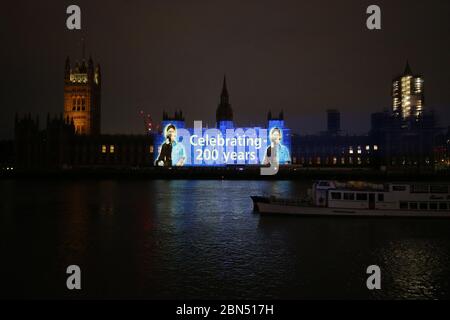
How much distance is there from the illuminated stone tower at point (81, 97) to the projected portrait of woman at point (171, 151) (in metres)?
52.3

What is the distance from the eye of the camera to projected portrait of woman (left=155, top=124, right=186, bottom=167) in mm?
136750

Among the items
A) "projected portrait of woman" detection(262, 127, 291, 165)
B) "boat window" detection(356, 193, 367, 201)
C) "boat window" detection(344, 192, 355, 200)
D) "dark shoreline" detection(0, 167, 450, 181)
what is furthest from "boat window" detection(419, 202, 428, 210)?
"projected portrait of woman" detection(262, 127, 291, 165)

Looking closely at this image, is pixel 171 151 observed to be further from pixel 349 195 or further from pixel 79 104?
pixel 349 195

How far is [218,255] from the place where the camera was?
95.0 ft

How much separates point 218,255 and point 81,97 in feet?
548

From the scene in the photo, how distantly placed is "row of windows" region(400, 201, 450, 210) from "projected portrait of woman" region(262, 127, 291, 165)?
9092 centimetres

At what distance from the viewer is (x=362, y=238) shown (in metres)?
34.4

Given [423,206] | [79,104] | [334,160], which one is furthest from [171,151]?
[423,206]

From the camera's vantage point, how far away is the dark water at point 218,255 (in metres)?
22.4

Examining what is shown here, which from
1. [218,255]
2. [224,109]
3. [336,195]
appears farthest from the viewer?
[224,109]

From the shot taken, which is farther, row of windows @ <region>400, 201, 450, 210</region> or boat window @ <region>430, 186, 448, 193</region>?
row of windows @ <region>400, 201, 450, 210</region>

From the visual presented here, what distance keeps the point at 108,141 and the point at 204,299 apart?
143m

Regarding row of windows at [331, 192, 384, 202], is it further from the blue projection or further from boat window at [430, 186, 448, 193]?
the blue projection
